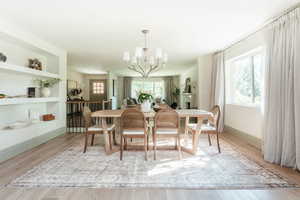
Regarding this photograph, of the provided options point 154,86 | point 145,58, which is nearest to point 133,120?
point 145,58

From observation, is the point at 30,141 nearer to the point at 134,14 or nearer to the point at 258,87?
the point at 134,14

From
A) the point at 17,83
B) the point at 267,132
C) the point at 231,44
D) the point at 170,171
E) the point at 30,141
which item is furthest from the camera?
Answer: the point at 231,44

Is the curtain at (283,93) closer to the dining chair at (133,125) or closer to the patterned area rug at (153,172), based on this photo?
the patterned area rug at (153,172)

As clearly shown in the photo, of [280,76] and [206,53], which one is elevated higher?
[206,53]

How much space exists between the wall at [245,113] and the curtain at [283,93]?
46 centimetres

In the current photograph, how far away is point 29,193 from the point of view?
175cm

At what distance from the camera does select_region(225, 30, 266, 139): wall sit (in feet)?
10.6

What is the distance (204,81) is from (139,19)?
3.24 meters

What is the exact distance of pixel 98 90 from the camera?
10438mm

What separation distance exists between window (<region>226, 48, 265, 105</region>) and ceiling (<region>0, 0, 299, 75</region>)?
610mm

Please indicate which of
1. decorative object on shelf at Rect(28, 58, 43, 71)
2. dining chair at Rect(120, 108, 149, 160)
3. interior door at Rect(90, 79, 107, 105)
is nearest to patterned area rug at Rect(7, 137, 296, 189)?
dining chair at Rect(120, 108, 149, 160)

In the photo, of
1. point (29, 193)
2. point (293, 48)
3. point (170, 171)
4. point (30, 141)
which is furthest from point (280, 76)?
point (30, 141)

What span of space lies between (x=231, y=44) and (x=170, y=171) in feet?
11.5

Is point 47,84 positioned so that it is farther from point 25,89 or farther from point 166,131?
point 166,131
